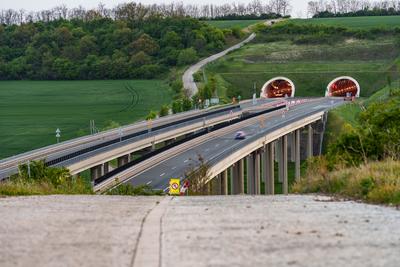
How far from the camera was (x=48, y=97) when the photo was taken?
125 metres

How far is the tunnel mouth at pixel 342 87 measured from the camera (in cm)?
11969

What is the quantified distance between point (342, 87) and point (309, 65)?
12939 millimetres

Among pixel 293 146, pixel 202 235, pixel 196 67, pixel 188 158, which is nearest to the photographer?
pixel 202 235

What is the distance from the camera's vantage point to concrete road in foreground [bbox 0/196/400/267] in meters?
8.38

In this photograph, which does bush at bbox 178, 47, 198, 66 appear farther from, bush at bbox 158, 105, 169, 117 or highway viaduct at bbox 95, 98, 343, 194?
bush at bbox 158, 105, 169, 117

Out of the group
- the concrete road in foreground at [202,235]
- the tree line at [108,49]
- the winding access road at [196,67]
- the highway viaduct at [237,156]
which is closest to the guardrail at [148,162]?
the highway viaduct at [237,156]

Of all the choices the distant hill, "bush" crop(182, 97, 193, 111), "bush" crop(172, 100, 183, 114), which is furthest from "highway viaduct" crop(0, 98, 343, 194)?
the distant hill

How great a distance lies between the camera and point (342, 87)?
401ft

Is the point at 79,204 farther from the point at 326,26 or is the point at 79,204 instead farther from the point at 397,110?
the point at 326,26

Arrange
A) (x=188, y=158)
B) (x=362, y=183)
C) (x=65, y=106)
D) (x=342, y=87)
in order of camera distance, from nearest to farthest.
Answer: (x=362, y=183) → (x=188, y=158) → (x=65, y=106) → (x=342, y=87)

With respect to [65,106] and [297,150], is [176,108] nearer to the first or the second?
[65,106]

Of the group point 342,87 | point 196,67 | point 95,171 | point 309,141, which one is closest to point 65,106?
point 196,67

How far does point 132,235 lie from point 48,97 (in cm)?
11765

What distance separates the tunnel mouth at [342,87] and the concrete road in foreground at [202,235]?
10910 centimetres
